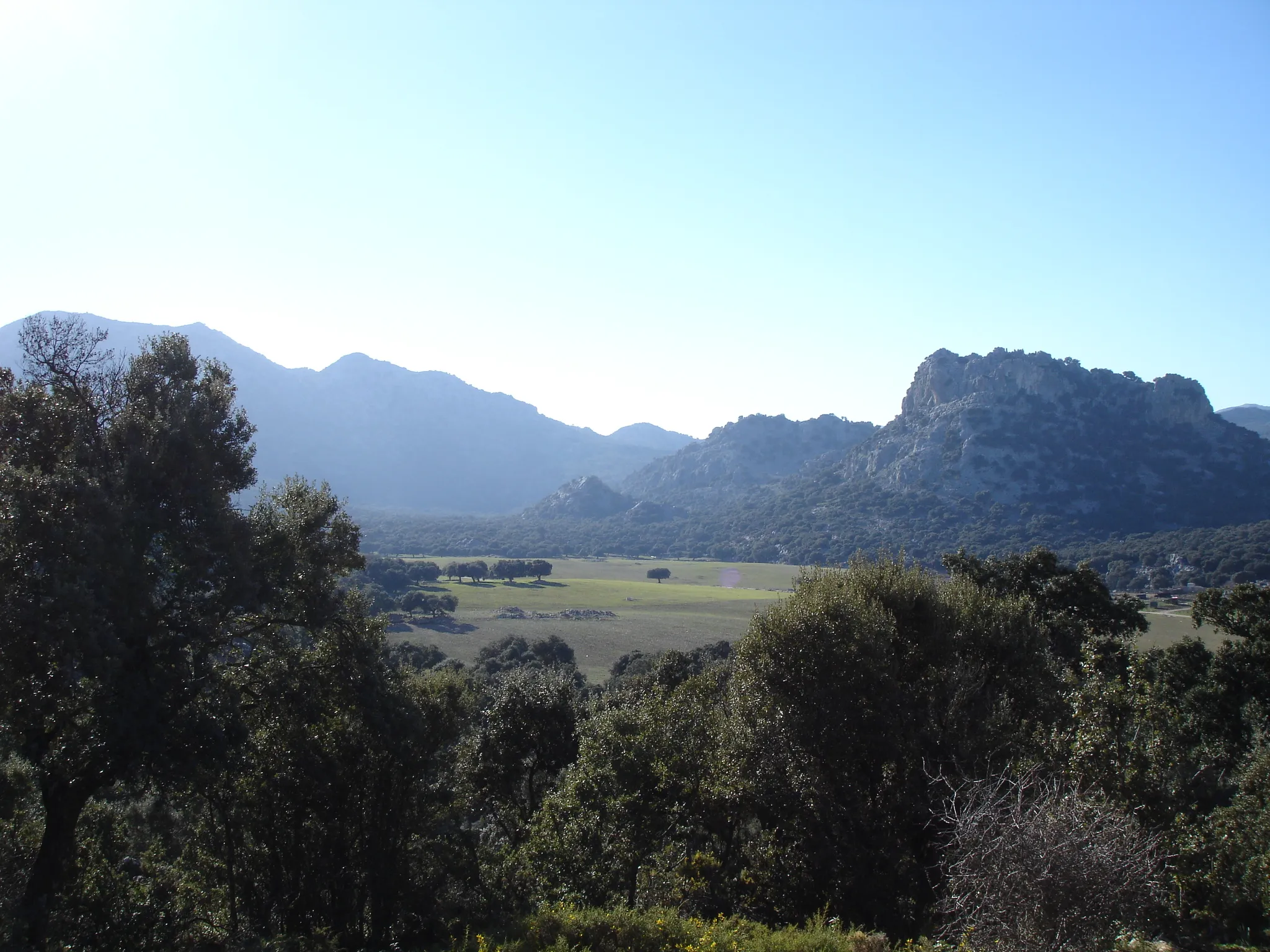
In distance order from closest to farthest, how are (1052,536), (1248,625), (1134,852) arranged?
(1134,852) < (1248,625) < (1052,536)

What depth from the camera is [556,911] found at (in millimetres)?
10258

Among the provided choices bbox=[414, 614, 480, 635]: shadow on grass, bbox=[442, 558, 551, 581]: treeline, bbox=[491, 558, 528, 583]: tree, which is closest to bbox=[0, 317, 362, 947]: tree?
bbox=[414, 614, 480, 635]: shadow on grass

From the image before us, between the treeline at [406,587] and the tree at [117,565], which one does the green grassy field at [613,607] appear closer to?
the treeline at [406,587]

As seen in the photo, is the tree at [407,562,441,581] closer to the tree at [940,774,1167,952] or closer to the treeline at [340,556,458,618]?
the treeline at [340,556,458,618]

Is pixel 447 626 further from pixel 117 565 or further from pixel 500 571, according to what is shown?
pixel 117 565

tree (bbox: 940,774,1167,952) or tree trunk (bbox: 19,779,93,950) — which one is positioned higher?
tree (bbox: 940,774,1167,952)

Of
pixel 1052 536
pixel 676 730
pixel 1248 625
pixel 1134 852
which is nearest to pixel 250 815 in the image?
pixel 676 730

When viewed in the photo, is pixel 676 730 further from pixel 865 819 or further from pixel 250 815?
pixel 250 815

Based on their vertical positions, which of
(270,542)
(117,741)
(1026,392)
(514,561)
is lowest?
(514,561)

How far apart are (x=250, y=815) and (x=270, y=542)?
5.11m

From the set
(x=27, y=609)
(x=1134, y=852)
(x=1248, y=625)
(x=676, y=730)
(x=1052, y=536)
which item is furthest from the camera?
(x=1052, y=536)

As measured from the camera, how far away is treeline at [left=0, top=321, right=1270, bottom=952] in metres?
8.59

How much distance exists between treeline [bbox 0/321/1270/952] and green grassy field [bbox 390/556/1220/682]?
1353 centimetres

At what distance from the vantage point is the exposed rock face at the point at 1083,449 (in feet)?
401
